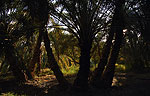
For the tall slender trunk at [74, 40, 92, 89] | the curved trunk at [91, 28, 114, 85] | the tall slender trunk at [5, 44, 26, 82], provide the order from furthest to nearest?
the tall slender trunk at [5, 44, 26, 82] → the curved trunk at [91, 28, 114, 85] → the tall slender trunk at [74, 40, 92, 89]

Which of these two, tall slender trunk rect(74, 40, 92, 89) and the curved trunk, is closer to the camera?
tall slender trunk rect(74, 40, 92, 89)

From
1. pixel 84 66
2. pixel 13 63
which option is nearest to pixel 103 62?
pixel 84 66

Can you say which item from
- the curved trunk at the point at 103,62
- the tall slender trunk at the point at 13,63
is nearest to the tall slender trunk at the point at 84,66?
the curved trunk at the point at 103,62

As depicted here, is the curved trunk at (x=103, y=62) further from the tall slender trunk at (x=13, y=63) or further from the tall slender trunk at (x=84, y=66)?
the tall slender trunk at (x=13, y=63)

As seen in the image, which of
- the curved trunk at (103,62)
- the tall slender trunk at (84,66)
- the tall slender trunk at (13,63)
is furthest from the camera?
the tall slender trunk at (13,63)

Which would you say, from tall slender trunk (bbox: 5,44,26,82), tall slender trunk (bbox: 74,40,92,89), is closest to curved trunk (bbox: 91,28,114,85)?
tall slender trunk (bbox: 74,40,92,89)

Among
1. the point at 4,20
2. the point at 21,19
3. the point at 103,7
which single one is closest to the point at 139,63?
the point at 103,7

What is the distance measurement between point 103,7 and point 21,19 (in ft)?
14.3

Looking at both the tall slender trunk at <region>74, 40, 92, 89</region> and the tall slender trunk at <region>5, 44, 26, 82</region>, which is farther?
the tall slender trunk at <region>5, 44, 26, 82</region>

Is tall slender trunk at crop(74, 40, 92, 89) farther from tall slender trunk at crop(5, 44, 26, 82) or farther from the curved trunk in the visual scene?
tall slender trunk at crop(5, 44, 26, 82)

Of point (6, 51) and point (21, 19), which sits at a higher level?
point (21, 19)

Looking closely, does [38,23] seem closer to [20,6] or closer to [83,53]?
[20,6]

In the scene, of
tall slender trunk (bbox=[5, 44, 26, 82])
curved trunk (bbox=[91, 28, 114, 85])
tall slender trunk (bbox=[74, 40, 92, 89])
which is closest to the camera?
tall slender trunk (bbox=[74, 40, 92, 89])

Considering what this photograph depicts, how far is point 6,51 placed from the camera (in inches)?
291
